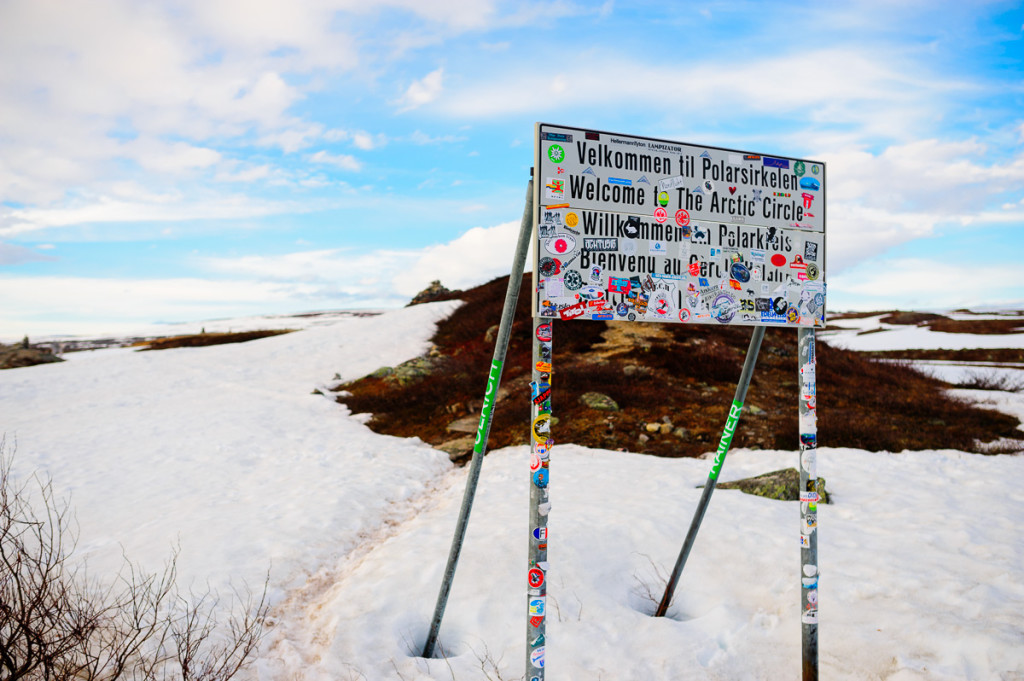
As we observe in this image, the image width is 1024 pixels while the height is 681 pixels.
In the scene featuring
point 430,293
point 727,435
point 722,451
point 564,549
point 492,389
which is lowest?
point 564,549

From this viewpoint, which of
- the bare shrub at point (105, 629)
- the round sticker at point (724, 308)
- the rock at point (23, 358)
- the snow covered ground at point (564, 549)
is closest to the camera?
the bare shrub at point (105, 629)

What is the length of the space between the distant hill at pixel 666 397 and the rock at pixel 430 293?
72.5 feet

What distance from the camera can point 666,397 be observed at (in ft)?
43.1

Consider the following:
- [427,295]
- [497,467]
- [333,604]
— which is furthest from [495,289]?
[333,604]

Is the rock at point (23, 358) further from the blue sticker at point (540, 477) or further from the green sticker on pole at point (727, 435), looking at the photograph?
the green sticker on pole at point (727, 435)

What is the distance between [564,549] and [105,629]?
164 inches

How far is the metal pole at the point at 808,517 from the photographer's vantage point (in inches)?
154

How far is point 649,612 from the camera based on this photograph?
531cm

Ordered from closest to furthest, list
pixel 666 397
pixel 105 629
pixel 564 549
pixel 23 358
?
pixel 105 629 < pixel 564 549 < pixel 666 397 < pixel 23 358

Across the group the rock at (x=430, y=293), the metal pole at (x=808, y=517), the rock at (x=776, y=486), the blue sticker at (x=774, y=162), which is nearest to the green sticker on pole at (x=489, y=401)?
the metal pole at (x=808, y=517)

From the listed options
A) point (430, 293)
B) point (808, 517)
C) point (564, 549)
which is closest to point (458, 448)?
point (564, 549)

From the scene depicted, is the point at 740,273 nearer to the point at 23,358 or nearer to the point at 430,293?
the point at 23,358

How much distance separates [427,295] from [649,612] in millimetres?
38723

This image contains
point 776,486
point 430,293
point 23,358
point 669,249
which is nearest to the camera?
point 669,249
